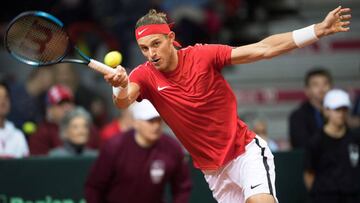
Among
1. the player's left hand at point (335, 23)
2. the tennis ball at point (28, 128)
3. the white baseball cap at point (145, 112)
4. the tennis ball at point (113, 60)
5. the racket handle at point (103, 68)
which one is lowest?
the tennis ball at point (28, 128)

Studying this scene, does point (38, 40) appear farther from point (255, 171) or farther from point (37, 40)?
point (255, 171)

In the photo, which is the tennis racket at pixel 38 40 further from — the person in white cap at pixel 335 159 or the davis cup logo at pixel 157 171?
the person in white cap at pixel 335 159

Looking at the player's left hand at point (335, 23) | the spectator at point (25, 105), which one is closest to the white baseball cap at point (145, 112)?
the spectator at point (25, 105)

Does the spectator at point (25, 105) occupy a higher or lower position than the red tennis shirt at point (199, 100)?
lower

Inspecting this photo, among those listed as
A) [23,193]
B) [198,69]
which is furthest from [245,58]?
[23,193]

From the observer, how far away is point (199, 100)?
7.72 meters

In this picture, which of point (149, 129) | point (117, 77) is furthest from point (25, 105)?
point (117, 77)

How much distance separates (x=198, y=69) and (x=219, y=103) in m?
0.30

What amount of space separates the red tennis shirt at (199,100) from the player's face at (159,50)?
4.6 inches

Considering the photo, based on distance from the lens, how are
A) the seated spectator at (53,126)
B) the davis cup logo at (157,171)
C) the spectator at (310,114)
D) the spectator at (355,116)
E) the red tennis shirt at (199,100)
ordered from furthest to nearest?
the spectator at (355,116) < the seated spectator at (53,126) < the spectator at (310,114) < the davis cup logo at (157,171) < the red tennis shirt at (199,100)

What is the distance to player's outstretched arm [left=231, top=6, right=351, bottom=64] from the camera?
716 cm

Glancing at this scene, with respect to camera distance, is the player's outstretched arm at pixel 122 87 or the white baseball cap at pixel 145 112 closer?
the player's outstretched arm at pixel 122 87

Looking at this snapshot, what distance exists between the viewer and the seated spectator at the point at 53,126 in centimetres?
1112

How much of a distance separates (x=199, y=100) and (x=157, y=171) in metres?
2.15
